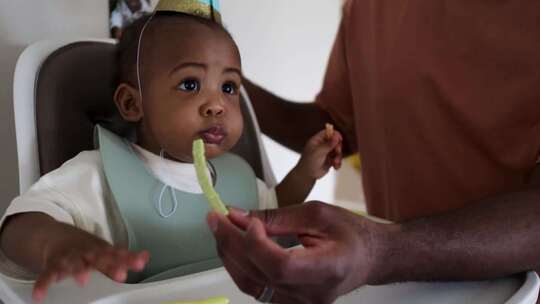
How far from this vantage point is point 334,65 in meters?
1.21

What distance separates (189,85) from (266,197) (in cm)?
30

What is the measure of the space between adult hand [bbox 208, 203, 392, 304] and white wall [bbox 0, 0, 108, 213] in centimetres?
57

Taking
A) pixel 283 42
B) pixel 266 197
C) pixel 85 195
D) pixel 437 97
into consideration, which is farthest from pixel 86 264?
pixel 283 42

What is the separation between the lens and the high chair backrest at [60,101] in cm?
78

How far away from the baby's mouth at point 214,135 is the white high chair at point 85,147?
0.18m

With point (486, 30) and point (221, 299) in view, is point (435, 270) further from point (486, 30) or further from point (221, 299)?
point (486, 30)

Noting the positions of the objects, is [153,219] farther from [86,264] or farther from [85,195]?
[86,264]

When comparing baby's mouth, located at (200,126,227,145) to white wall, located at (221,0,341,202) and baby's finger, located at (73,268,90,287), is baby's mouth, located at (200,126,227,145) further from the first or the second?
white wall, located at (221,0,341,202)

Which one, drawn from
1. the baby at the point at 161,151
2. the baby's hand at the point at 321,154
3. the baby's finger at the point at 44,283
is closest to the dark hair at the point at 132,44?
the baby at the point at 161,151

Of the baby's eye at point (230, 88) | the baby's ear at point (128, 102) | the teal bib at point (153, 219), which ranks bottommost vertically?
the teal bib at point (153, 219)

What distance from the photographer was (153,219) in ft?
2.53

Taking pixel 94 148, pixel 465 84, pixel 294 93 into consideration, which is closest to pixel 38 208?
pixel 94 148

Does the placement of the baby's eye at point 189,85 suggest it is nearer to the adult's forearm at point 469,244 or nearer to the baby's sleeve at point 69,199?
the baby's sleeve at point 69,199

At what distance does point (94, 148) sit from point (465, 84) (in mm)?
641
